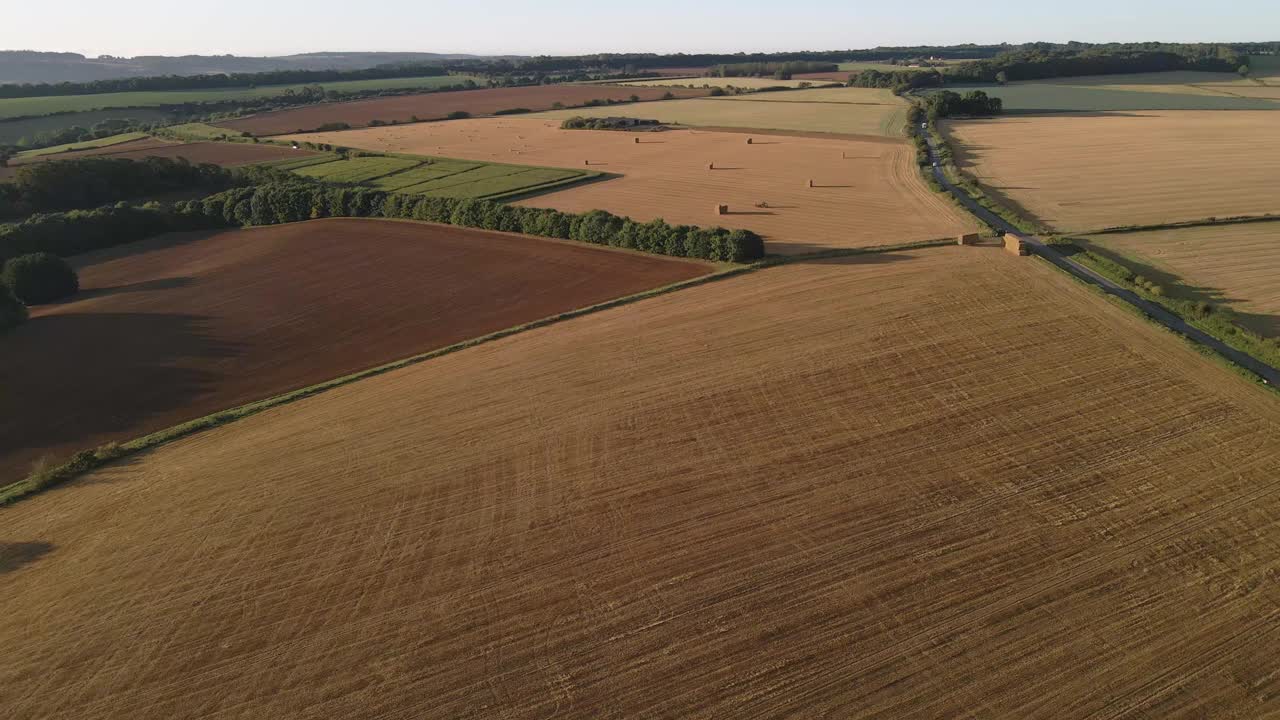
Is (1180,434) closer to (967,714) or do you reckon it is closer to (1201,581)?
(1201,581)

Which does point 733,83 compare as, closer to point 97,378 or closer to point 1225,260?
point 1225,260

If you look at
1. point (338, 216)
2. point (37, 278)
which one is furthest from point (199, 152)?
point (37, 278)

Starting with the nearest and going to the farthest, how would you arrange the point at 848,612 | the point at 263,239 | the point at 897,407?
the point at 848,612 → the point at 897,407 → the point at 263,239

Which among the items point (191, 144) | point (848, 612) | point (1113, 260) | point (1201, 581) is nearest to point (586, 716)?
point (848, 612)

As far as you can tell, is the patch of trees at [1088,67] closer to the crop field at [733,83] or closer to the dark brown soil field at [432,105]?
the crop field at [733,83]

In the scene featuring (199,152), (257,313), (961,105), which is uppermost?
(961,105)

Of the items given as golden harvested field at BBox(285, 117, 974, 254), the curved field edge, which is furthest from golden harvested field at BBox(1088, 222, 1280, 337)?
the curved field edge
